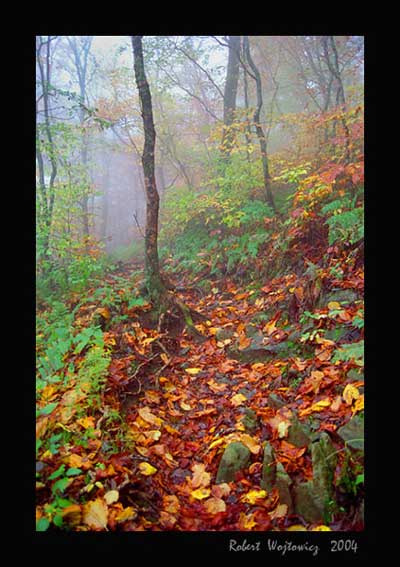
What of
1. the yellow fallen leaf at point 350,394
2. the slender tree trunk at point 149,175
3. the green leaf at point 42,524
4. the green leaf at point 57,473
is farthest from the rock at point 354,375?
the slender tree trunk at point 149,175

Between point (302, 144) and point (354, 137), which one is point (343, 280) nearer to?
point (354, 137)

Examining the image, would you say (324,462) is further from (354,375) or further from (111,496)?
(111,496)

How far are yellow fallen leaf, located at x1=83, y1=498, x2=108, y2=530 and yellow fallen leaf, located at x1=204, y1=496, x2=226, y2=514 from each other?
80 centimetres

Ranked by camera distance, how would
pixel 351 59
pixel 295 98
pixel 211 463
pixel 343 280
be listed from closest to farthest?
pixel 211 463
pixel 343 280
pixel 351 59
pixel 295 98

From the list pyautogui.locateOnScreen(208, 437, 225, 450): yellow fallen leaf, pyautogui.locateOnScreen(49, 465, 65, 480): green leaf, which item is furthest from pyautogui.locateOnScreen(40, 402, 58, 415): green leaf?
pyautogui.locateOnScreen(208, 437, 225, 450): yellow fallen leaf

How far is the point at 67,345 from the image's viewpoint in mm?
3635

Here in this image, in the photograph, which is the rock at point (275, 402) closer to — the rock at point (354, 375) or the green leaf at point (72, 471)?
the rock at point (354, 375)

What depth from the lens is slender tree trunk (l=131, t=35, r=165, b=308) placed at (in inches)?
203

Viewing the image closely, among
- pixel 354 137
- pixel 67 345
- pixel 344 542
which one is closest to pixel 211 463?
pixel 344 542

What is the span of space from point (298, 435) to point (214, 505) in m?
0.88

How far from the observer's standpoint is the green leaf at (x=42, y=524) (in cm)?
221

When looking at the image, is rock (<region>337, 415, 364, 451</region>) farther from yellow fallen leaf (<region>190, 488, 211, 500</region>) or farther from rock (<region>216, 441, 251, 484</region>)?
yellow fallen leaf (<region>190, 488, 211, 500</region>)

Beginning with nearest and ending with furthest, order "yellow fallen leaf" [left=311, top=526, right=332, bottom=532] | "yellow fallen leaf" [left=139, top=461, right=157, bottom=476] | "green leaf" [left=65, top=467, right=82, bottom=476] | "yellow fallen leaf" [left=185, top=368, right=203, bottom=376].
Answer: "yellow fallen leaf" [left=311, top=526, right=332, bottom=532] < "green leaf" [left=65, top=467, right=82, bottom=476] < "yellow fallen leaf" [left=139, top=461, right=157, bottom=476] < "yellow fallen leaf" [left=185, top=368, right=203, bottom=376]
